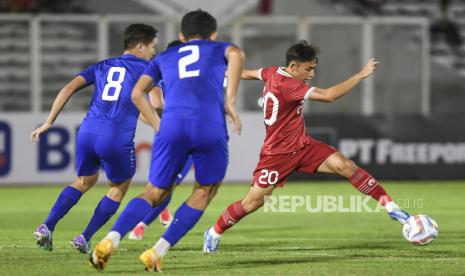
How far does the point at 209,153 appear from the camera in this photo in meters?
8.09

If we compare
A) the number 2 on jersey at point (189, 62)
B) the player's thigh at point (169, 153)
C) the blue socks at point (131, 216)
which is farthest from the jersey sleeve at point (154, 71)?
the blue socks at point (131, 216)

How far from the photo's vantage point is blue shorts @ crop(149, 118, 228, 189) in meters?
8.02

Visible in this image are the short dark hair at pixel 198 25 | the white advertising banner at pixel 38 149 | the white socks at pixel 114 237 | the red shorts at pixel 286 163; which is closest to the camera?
the white socks at pixel 114 237

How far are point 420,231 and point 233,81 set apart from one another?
2.69 m

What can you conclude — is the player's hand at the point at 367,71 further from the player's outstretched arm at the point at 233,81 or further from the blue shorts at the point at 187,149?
the blue shorts at the point at 187,149

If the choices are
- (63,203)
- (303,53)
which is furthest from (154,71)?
(63,203)

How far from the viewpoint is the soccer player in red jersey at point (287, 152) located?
389 inches

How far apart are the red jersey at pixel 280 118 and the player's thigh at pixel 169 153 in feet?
6.94

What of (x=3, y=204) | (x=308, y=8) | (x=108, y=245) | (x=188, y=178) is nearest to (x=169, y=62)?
(x=108, y=245)

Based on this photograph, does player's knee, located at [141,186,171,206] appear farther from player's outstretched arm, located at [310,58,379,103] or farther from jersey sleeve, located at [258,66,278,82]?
jersey sleeve, located at [258,66,278,82]

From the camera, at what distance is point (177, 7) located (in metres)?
22.4

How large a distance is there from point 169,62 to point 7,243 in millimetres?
3471

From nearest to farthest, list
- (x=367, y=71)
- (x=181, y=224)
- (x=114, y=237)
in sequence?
(x=114, y=237), (x=181, y=224), (x=367, y=71)

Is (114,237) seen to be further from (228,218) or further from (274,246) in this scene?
(274,246)
